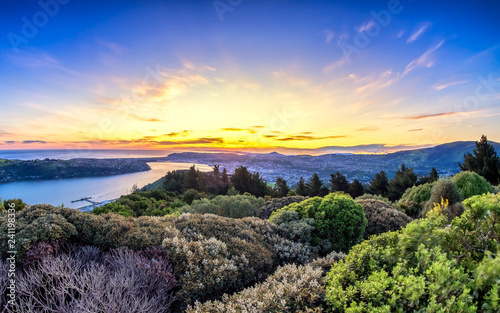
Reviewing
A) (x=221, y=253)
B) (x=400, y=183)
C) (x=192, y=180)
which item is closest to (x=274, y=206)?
(x=221, y=253)

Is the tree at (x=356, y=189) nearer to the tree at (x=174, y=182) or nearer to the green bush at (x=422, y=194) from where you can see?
the green bush at (x=422, y=194)

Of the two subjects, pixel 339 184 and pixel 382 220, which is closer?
pixel 382 220

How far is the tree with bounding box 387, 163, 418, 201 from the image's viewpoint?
2347 centimetres

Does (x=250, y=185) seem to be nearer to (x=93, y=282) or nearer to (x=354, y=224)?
(x=354, y=224)

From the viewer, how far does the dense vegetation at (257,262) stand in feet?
6.21

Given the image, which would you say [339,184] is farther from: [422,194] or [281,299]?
[281,299]

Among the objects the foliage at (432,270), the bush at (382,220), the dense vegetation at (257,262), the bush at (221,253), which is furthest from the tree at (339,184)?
the foliage at (432,270)

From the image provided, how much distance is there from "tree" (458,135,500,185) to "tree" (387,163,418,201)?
15.3 ft

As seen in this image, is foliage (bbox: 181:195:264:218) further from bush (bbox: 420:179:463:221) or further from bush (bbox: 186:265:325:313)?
bush (bbox: 420:179:463:221)

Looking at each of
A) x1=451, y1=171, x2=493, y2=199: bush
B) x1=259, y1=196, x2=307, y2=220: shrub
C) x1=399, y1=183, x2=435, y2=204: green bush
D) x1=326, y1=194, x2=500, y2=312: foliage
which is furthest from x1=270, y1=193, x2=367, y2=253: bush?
x1=399, y1=183, x2=435, y2=204: green bush

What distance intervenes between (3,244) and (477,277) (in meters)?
5.99

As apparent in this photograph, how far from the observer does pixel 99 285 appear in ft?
9.41

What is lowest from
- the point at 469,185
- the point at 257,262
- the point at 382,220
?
the point at 382,220

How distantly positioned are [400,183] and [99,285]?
2794cm
